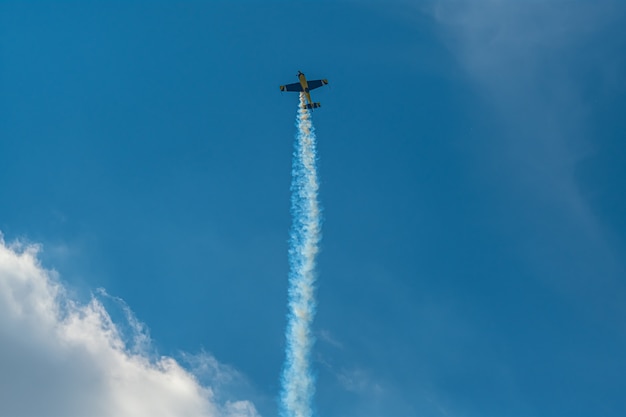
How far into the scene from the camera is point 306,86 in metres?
118

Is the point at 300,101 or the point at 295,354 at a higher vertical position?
the point at 300,101

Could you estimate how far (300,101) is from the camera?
118188 millimetres

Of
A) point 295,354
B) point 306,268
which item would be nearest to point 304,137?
point 306,268

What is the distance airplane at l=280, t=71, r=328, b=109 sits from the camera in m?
117

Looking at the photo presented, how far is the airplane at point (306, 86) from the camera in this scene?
117m

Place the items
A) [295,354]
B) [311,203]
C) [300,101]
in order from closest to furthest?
[295,354] < [311,203] < [300,101]

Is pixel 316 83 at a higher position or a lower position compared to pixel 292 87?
higher

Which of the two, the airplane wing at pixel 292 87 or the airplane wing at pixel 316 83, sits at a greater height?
the airplane wing at pixel 316 83

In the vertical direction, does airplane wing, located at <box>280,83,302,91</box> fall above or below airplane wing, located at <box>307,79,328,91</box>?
below

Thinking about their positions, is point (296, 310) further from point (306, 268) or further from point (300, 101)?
Result: point (300, 101)

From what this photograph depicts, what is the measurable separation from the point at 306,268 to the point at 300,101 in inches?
1357

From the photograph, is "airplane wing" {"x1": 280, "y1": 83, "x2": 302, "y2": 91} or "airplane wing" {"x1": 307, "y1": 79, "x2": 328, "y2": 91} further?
"airplane wing" {"x1": 307, "y1": 79, "x2": 328, "y2": 91}

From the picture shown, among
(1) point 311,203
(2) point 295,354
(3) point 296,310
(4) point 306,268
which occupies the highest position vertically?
(1) point 311,203

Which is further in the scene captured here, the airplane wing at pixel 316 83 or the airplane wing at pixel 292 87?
the airplane wing at pixel 316 83
